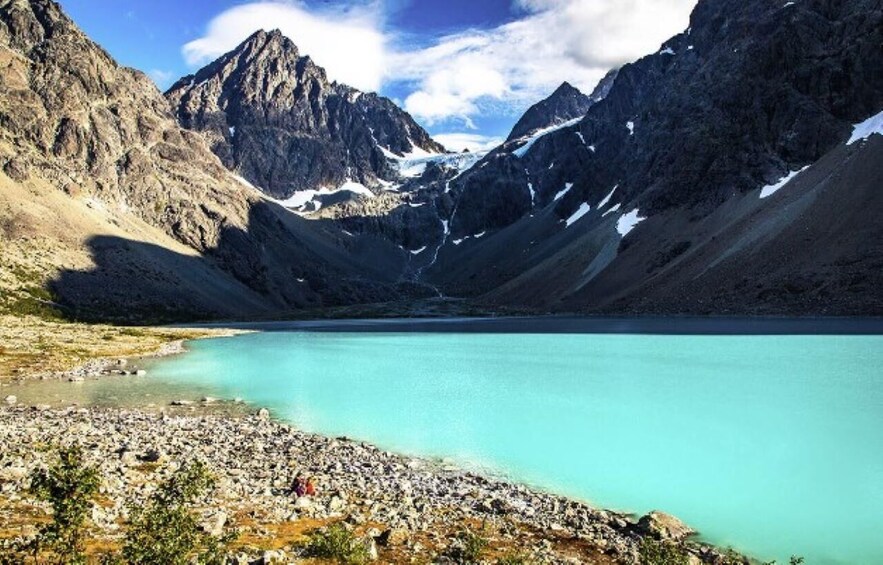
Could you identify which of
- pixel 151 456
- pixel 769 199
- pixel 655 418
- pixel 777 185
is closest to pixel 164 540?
pixel 151 456

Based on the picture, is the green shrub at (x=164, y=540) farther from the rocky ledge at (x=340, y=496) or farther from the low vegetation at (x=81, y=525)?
the rocky ledge at (x=340, y=496)

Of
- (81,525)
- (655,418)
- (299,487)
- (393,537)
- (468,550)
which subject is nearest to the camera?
(81,525)

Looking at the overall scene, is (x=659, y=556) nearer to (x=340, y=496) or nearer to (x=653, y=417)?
(x=340, y=496)

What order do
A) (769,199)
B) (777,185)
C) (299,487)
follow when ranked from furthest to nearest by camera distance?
(777,185)
(769,199)
(299,487)

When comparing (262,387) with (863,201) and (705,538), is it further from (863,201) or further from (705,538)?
(863,201)

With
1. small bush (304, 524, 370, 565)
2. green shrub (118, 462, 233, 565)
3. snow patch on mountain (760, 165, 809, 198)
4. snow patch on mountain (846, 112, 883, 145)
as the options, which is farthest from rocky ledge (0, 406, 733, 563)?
snow patch on mountain (846, 112, 883, 145)

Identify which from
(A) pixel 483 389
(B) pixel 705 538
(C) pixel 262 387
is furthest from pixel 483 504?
(C) pixel 262 387

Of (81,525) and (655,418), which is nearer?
(81,525)
